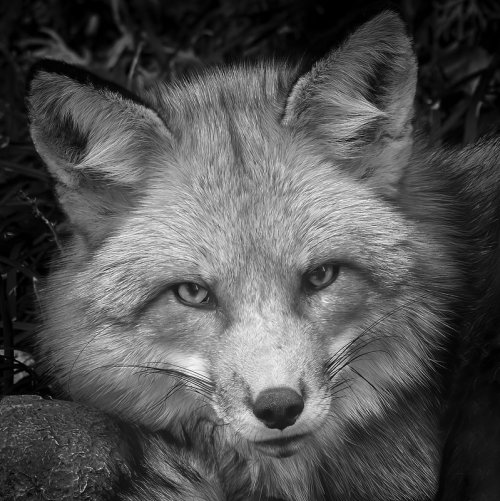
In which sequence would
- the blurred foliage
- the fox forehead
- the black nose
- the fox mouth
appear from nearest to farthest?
the black nose → the fox mouth → the fox forehead → the blurred foliage

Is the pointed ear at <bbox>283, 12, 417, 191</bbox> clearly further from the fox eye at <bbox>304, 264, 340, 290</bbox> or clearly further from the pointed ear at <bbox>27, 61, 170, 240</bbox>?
the pointed ear at <bbox>27, 61, 170, 240</bbox>

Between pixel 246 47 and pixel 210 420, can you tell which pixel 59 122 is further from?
pixel 246 47

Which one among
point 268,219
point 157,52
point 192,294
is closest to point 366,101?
point 268,219

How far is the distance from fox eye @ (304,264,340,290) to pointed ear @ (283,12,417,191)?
1.21 feet

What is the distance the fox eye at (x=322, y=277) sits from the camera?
2.67m

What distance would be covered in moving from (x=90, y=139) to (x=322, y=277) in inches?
34.2

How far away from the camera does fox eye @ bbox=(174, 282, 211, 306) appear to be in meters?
2.66

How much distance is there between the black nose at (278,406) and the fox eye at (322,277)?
1.38 feet

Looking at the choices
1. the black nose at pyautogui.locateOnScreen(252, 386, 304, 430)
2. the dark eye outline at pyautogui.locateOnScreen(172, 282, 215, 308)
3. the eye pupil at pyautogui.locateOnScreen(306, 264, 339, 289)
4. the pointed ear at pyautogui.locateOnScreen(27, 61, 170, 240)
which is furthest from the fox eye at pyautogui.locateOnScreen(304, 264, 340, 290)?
the pointed ear at pyautogui.locateOnScreen(27, 61, 170, 240)

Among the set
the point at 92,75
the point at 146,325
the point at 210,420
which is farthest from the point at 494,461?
the point at 92,75

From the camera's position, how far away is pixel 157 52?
18.6ft

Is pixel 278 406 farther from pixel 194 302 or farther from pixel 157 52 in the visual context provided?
pixel 157 52

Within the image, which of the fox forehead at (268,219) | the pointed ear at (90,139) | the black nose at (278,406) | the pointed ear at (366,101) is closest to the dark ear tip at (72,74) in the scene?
the pointed ear at (90,139)

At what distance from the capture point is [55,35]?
19.8 feet
